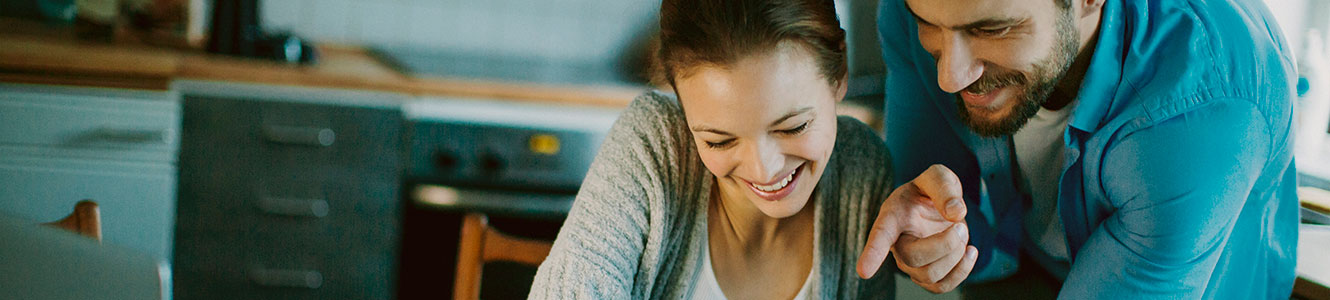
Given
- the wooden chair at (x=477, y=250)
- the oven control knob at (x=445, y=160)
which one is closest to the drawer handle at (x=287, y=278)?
the oven control knob at (x=445, y=160)

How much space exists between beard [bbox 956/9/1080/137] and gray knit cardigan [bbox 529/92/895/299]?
17 cm

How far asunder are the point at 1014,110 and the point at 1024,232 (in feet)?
0.94

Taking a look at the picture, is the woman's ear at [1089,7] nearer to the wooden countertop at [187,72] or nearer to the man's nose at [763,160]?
the man's nose at [763,160]

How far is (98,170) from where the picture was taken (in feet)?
6.42

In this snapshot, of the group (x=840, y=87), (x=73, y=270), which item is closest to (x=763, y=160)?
(x=840, y=87)

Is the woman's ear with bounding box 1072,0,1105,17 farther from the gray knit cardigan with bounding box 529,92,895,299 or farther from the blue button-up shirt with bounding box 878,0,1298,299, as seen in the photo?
the gray knit cardigan with bounding box 529,92,895,299

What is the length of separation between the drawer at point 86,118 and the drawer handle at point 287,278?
32cm

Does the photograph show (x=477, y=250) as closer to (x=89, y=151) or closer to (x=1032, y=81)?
(x=1032, y=81)

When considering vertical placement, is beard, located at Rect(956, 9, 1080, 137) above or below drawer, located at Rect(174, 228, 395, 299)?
above

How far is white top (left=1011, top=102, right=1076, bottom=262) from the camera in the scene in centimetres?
112

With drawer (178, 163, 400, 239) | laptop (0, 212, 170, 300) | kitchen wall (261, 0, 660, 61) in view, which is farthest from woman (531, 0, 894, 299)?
kitchen wall (261, 0, 660, 61)

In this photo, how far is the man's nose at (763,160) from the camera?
96cm

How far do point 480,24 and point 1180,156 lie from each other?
2.05 metres

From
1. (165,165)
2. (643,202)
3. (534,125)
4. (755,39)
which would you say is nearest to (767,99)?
(755,39)
